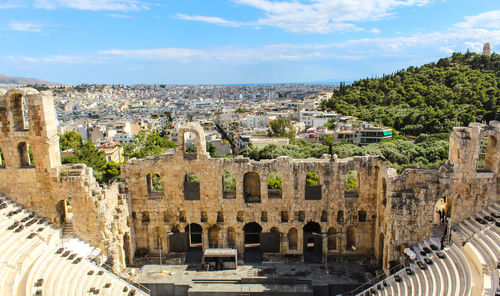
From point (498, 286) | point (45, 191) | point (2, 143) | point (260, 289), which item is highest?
point (2, 143)

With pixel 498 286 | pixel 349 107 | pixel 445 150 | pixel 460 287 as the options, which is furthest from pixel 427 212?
pixel 349 107

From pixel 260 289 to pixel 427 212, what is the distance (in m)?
11.6

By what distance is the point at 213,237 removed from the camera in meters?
29.3

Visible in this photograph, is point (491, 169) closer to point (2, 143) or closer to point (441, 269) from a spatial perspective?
point (441, 269)

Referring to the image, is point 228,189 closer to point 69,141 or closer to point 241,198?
point 241,198

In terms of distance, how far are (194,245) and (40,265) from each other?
12410 mm

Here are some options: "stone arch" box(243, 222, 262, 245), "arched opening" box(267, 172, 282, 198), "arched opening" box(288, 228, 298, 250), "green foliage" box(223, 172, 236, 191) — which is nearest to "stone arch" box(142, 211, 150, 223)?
"stone arch" box(243, 222, 262, 245)

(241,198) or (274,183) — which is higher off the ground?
(241,198)

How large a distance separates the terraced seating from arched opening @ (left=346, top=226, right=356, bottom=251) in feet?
50.7

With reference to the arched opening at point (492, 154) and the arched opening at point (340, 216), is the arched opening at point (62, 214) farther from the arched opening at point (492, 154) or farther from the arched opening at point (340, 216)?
the arched opening at point (492, 154)

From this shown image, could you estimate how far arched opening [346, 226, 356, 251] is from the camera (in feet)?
94.2

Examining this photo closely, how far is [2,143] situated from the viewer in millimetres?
24125

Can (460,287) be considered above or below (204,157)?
below

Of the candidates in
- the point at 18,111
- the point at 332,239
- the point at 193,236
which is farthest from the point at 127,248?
the point at 332,239
